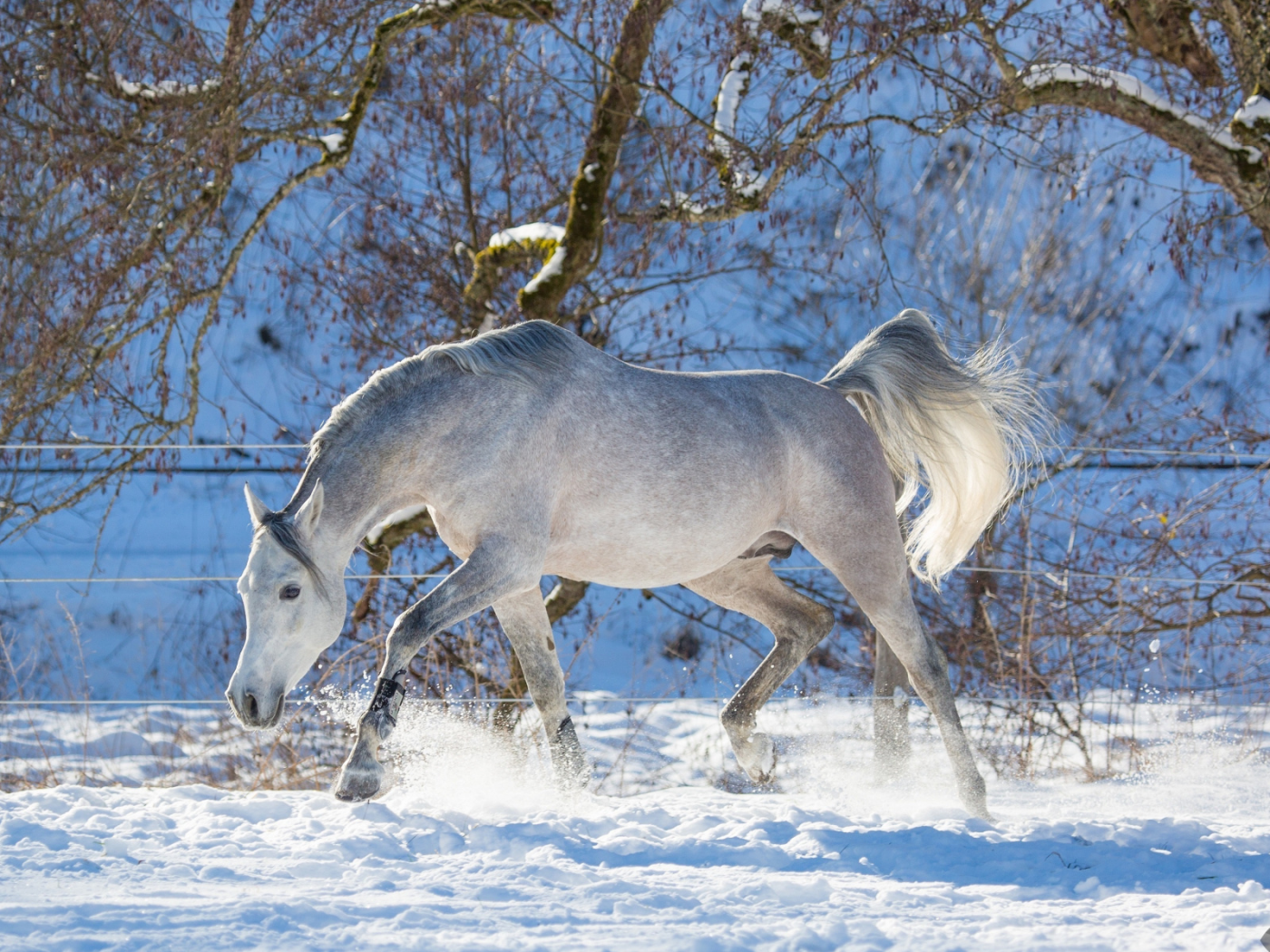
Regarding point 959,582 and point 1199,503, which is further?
point 959,582

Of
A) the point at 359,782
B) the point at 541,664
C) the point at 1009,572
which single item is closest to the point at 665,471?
the point at 541,664

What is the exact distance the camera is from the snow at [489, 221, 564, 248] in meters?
6.96

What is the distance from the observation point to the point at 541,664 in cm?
419

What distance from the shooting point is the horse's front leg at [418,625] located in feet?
10.8

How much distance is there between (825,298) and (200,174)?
6.07 m

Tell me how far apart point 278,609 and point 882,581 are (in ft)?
7.07

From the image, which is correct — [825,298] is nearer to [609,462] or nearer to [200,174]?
[200,174]

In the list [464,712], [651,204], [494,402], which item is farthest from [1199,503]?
[494,402]

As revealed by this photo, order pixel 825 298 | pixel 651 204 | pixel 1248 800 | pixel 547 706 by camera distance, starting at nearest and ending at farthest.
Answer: pixel 547 706 < pixel 1248 800 < pixel 651 204 < pixel 825 298

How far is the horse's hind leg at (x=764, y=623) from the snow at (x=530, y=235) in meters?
2.89

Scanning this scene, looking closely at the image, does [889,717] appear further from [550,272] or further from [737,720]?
[550,272]

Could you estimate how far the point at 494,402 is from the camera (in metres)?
3.79

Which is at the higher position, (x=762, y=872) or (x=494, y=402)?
(x=494, y=402)

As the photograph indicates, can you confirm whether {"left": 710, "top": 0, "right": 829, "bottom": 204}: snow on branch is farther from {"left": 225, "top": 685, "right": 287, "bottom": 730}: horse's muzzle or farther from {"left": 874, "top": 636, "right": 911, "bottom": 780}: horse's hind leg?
{"left": 225, "top": 685, "right": 287, "bottom": 730}: horse's muzzle
